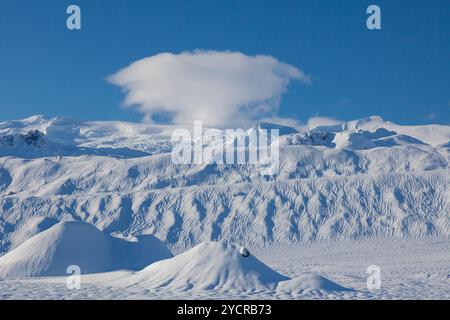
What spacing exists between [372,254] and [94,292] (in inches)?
2088

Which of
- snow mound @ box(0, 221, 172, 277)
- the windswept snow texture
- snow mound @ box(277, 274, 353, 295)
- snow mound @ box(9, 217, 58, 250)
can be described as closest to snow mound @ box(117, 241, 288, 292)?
snow mound @ box(277, 274, 353, 295)

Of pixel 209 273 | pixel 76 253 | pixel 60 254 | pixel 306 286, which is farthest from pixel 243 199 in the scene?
pixel 306 286

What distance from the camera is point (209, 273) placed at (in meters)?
33.3

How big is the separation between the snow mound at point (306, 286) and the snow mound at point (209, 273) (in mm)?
932

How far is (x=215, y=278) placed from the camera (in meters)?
32.7

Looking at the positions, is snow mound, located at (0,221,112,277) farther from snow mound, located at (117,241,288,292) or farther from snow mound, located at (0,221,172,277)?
snow mound, located at (117,241,288,292)

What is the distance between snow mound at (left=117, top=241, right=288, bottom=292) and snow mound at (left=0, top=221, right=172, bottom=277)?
12.4m

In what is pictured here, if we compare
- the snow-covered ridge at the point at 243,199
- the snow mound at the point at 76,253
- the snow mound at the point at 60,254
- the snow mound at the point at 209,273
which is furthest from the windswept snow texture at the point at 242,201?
the snow mound at the point at 209,273

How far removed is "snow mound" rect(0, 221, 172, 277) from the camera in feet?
146

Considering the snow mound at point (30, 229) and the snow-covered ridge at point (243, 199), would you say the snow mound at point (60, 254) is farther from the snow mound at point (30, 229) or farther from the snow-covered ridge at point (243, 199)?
the snow mound at point (30, 229)

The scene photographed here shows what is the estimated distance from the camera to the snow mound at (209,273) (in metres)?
32.0

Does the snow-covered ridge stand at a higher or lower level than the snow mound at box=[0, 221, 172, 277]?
higher

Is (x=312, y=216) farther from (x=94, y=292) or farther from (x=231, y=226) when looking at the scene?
(x=94, y=292)
